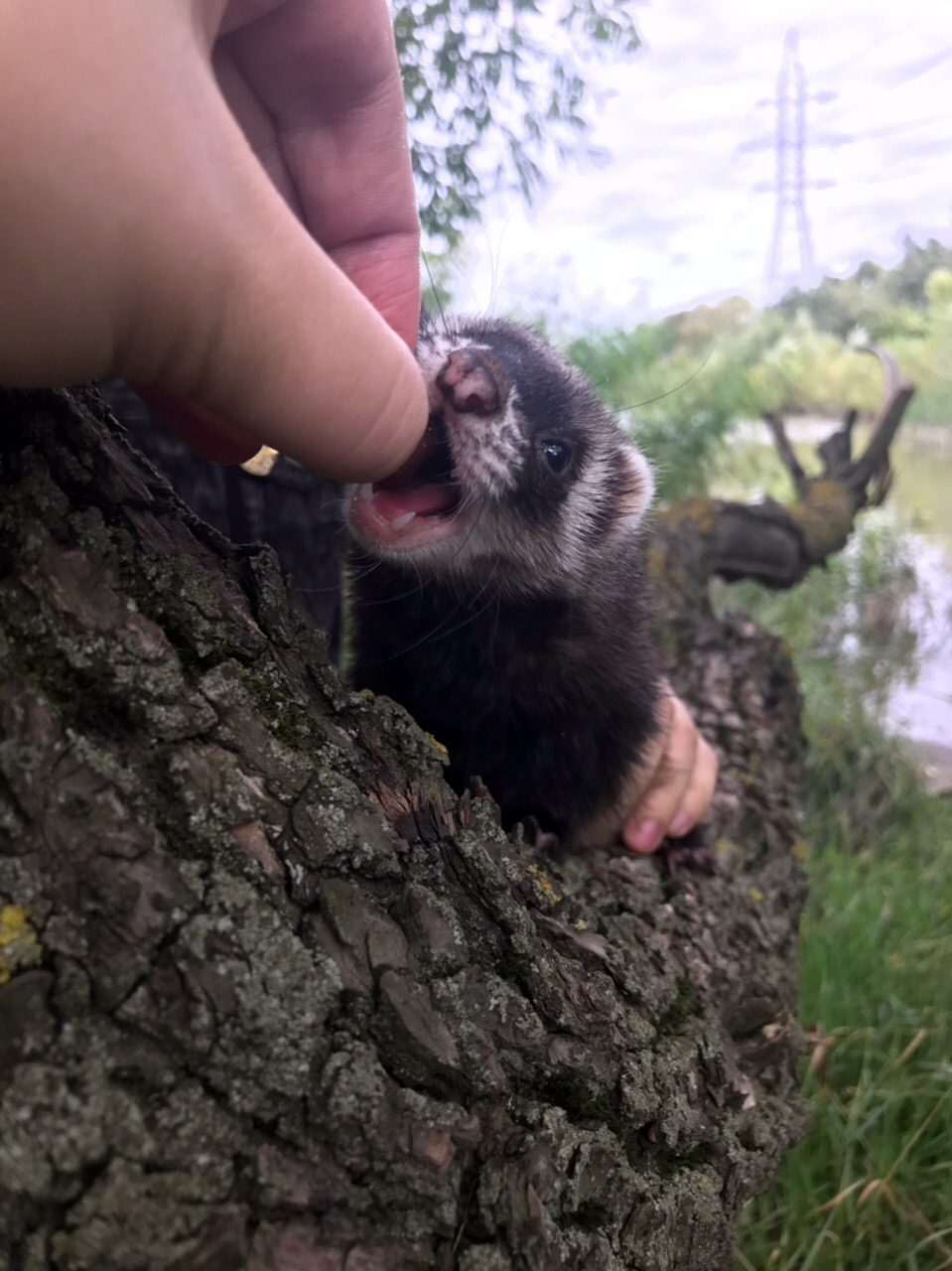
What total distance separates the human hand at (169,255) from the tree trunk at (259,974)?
196 millimetres

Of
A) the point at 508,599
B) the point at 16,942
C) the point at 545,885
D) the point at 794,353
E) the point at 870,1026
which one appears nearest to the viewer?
the point at 16,942

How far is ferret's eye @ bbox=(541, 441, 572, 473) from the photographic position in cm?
184

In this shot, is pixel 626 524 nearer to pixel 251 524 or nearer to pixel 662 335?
pixel 251 524

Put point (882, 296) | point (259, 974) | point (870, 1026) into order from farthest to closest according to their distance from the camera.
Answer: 1. point (882, 296)
2. point (870, 1026)
3. point (259, 974)

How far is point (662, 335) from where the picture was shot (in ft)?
21.1

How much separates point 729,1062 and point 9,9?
1615 mm

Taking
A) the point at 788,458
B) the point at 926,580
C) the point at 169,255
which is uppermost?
the point at 169,255

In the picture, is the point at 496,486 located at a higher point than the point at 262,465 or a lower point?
higher

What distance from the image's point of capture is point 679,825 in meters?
2.09

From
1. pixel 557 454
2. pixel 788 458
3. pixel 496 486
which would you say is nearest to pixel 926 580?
pixel 788 458

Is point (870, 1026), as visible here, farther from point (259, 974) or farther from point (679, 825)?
point (259, 974)

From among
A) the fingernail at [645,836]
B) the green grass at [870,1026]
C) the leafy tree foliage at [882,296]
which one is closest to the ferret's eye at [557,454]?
the fingernail at [645,836]

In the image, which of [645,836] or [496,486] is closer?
[496,486]

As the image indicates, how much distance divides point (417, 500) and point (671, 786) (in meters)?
1.00
